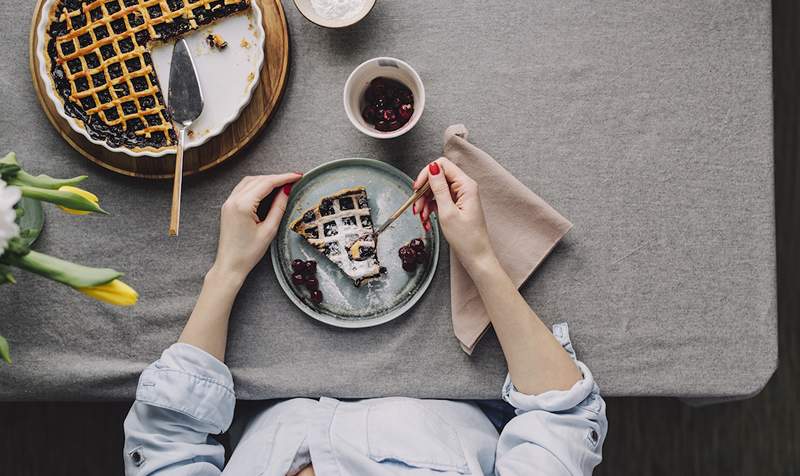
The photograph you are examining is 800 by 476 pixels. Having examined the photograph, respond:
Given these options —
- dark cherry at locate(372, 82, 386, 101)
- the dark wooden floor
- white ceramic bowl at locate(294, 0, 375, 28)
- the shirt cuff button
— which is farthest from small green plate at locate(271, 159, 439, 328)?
the dark wooden floor

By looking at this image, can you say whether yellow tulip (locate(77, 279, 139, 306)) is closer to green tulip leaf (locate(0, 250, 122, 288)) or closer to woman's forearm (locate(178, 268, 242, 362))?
green tulip leaf (locate(0, 250, 122, 288))

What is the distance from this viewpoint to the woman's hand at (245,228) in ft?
3.11

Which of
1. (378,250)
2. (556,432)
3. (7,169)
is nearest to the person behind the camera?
(7,169)

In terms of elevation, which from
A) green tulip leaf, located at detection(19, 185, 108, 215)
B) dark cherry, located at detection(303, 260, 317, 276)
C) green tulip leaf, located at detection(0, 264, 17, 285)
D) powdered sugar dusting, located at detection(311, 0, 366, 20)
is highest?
powdered sugar dusting, located at detection(311, 0, 366, 20)

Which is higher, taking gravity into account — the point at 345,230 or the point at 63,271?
the point at 63,271

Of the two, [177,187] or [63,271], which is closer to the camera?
[63,271]

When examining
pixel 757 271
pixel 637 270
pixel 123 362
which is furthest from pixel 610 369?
pixel 123 362

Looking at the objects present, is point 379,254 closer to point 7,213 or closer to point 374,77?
point 374,77

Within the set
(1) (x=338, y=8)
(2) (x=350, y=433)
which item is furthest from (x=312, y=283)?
(1) (x=338, y=8)

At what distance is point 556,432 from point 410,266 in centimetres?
32

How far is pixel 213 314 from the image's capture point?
0.95 meters

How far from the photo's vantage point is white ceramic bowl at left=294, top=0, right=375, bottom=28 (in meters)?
0.96

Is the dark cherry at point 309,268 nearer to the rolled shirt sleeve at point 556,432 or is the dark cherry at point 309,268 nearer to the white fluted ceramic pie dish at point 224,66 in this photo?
the white fluted ceramic pie dish at point 224,66

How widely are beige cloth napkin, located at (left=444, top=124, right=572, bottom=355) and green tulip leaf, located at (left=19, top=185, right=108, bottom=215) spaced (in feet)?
1.69
